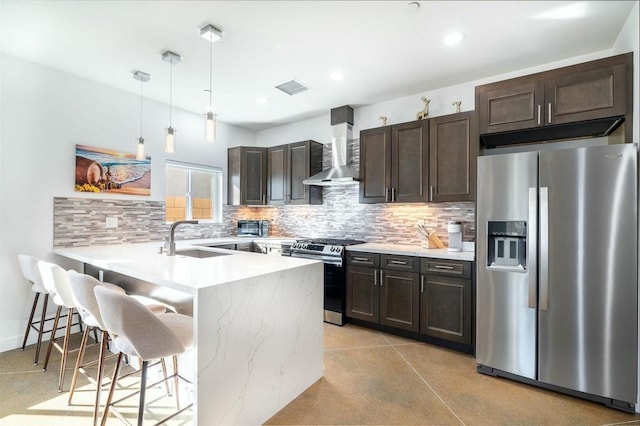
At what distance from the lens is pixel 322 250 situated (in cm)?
372

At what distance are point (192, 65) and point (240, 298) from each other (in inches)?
95.0

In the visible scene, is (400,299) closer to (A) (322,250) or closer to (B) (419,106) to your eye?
(A) (322,250)

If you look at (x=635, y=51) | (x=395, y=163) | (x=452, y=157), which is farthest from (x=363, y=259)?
(x=635, y=51)

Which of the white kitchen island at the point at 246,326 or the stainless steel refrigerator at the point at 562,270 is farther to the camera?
the stainless steel refrigerator at the point at 562,270

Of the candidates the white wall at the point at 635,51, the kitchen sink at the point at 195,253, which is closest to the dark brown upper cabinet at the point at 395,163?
the white wall at the point at 635,51

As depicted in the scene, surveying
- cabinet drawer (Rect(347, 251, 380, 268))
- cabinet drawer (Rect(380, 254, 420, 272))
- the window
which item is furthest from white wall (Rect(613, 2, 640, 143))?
the window

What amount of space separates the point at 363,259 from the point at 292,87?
6.93ft

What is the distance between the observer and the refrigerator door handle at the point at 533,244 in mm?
2268

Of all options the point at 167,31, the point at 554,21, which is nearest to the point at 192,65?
the point at 167,31

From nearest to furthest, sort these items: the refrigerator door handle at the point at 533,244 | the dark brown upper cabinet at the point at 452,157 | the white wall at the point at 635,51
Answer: the white wall at the point at 635,51 → the refrigerator door handle at the point at 533,244 → the dark brown upper cabinet at the point at 452,157

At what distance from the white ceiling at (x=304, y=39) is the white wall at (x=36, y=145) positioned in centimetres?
19

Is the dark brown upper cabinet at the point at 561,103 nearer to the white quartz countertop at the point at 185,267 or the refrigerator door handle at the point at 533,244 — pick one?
the refrigerator door handle at the point at 533,244

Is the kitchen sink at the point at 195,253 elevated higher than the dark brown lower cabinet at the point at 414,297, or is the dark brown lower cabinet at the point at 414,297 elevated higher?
the kitchen sink at the point at 195,253

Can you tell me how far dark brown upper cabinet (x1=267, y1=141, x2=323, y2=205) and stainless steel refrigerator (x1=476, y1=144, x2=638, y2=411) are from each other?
237cm
